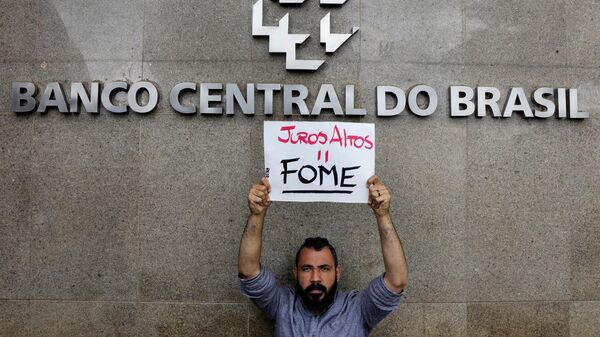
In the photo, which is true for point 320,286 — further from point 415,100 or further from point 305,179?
point 415,100

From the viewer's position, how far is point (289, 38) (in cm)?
348

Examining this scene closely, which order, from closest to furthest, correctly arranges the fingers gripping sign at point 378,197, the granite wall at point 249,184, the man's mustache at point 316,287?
the fingers gripping sign at point 378,197, the man's mustache at point 316,287, the granite wall at point 249,184

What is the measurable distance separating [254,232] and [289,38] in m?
1.56

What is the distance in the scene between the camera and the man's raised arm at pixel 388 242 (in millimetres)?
2746

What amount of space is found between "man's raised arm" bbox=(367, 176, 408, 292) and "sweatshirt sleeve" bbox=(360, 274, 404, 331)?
0.13 ft

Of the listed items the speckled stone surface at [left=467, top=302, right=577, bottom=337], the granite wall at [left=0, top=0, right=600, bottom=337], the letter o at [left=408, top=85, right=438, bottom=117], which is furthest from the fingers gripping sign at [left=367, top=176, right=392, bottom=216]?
the speckled stone surface at [left=467, top=302, right=577, bottom=337]

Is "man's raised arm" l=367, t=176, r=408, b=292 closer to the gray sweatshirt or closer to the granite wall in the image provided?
the gray sweatshirt

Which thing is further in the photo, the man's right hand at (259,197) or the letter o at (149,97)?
the letter o at (149,97)

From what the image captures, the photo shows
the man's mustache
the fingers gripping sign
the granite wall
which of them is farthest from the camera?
the granite wall

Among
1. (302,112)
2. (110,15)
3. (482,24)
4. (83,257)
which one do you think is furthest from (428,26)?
(83,257)

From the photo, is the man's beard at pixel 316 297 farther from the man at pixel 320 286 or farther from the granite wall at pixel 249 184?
the granite wall at pixel 249 184

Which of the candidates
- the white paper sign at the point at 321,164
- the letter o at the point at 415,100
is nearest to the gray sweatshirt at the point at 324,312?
the white paper sign at the point at 321,164

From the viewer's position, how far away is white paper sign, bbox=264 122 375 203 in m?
2.80

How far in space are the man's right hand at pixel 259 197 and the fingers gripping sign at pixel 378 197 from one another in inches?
24.7
